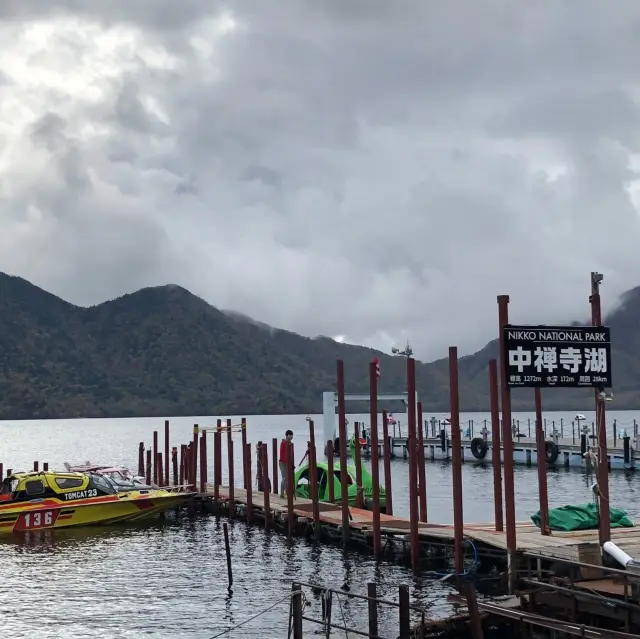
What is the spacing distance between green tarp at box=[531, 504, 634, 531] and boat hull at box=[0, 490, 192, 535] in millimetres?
21057

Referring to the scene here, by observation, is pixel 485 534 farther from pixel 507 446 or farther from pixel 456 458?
pixel 507 446

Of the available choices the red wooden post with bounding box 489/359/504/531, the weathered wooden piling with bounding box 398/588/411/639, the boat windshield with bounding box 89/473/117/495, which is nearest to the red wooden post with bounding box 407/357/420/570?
the red wooden post with bounding box 489/359/504/531

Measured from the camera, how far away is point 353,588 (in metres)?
27.1

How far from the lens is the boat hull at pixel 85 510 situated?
39719 millimetres

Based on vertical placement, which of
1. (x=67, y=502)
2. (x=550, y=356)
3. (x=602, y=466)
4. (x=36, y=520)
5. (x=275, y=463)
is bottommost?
(x=36, y=520)

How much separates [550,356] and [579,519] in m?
6.77

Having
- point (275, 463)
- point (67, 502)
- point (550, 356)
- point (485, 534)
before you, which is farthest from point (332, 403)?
point (550, 356)

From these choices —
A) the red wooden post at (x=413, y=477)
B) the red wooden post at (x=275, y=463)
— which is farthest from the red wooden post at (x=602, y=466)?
the red wooden post at (x=275, y=463)

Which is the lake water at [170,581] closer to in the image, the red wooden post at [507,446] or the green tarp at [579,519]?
the red wooden post at [507,446]

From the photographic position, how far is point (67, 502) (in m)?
40.7

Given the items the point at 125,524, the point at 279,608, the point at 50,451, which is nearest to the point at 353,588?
the point at 279,608

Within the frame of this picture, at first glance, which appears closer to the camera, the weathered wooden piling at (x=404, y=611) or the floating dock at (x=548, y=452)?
the weathered wooden piling at (x=404, y=611)

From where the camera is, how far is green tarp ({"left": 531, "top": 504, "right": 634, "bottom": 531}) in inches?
1002

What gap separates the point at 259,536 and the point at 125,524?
8.26 meters
